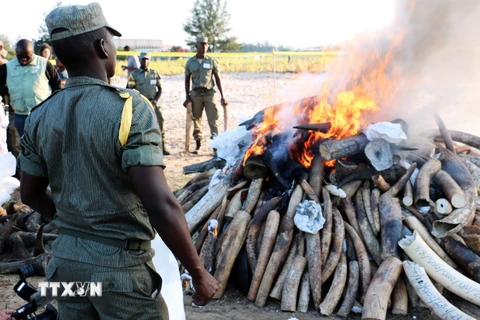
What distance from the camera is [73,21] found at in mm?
1913

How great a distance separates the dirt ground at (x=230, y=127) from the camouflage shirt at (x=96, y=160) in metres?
2.46

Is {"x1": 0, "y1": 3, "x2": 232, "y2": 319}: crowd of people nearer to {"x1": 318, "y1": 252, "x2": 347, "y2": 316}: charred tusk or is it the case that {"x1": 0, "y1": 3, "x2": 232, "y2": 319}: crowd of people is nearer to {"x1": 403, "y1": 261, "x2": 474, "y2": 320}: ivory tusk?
{"x1": 318, "y1": 252, "x2": 347, "y2": 316}: charred tusk

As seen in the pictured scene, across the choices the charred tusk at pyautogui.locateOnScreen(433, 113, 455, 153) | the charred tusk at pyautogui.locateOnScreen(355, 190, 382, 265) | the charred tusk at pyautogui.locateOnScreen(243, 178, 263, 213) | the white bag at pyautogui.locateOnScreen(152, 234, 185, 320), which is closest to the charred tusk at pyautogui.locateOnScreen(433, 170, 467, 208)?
the charred tusk at pyautogui.locateOnScreen(433, 113, 455, 153)

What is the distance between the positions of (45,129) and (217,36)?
177 feet

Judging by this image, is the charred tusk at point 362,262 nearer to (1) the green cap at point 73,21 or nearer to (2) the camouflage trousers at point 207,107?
(1) the green cap at point 73,21

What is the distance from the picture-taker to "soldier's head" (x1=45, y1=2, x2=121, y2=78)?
6.31 ft

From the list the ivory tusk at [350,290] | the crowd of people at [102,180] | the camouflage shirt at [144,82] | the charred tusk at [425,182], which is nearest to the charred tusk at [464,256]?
the charred tusk at [425,182]

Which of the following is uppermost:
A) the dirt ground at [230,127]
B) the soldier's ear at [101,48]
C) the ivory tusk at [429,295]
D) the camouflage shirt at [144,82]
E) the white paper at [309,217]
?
the soldier's ear at [101,48]

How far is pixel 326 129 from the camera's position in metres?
5.50

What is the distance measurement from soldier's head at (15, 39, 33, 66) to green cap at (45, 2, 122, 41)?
5.97m

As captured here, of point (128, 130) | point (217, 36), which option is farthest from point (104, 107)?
point (217, 36)

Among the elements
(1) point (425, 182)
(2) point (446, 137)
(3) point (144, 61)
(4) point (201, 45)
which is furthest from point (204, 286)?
(3) point (144, 61)

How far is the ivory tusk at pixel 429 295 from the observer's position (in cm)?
386

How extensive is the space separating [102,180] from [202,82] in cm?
852
